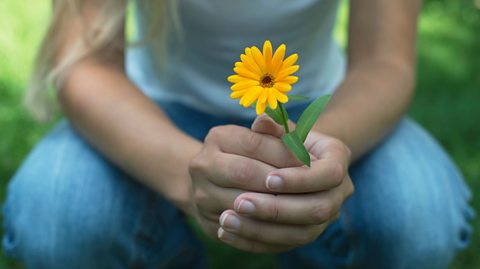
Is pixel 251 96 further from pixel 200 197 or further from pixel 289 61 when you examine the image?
pixel 200 197

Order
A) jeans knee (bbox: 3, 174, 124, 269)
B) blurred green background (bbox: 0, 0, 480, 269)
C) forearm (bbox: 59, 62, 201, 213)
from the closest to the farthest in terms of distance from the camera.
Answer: forearm (bbox: 59, 62, 201, 213)
jeans knee (bbox: 3, 174, 124, 269)
blurred green background (bbox: 0, 0, 480, 269)

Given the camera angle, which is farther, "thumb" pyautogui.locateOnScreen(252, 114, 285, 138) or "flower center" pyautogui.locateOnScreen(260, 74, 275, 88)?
"thumb" pyautogui.locateOnScreen(252, 114, 285, 138)

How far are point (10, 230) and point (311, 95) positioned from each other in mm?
557

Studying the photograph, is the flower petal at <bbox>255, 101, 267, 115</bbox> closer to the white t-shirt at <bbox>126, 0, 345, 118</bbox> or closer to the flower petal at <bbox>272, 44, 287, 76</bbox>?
the flower petal at <bbox>272, 44, 287, 76</bbox>

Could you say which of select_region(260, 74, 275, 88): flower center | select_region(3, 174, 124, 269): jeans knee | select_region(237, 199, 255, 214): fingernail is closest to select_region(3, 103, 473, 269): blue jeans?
select_region(3, 174, 124, 269): jeans knee

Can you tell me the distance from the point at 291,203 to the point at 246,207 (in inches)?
2.0

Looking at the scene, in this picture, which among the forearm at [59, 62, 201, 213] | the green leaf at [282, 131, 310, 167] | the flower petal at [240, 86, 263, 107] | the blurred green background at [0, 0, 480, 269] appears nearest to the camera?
the flower petal at [240, 86, 263, 107]

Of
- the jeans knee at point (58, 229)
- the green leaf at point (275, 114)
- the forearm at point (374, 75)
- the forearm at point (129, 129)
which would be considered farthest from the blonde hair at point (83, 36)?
the green leaf at point (275, 114)

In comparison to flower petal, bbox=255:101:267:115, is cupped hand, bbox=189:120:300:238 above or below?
below

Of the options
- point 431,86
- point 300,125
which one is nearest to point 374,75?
point 300,125

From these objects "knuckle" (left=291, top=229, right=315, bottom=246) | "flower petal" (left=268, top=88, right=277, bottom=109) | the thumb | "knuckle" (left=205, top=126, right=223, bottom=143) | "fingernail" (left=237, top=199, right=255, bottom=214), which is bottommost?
"knuckle" (left=291, top=229, right=315, bottom=246)

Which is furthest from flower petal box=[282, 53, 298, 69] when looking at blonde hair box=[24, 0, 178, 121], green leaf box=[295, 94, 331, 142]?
blonde hair box=[24, 0, 178, 121]

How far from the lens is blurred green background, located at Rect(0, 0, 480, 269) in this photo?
174 centimetres

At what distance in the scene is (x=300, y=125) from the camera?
820 mm
